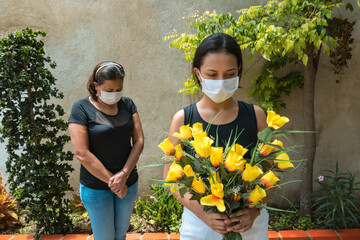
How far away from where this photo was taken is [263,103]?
11.9 ft

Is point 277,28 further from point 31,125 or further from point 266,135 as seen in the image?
point 31,125

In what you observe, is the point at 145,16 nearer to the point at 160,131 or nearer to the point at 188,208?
the point at 160,131

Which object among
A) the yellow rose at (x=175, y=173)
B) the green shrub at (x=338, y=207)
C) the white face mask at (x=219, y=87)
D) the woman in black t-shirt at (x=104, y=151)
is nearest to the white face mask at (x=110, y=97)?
the woman in black t-shirt at (x=104, y=151)

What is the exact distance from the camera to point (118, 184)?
2.31 m

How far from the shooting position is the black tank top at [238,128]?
155cm

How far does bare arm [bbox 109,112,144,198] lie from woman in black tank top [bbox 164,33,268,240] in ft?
3.00

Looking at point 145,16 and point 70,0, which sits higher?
point 70,0

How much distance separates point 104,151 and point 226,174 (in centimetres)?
144

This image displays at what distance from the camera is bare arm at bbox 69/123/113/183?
2.26m

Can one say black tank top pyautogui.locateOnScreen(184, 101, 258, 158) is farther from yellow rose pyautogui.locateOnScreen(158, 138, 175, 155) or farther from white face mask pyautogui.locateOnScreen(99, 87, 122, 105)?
white face mask pyautogui.locateOnScreen(99, 87, 122, 105)

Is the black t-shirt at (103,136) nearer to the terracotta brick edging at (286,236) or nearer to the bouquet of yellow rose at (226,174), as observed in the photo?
the terracotta brick edging at (286,236)

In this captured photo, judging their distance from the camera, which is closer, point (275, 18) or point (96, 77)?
point (96, 77)

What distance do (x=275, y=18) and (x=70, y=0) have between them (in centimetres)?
255

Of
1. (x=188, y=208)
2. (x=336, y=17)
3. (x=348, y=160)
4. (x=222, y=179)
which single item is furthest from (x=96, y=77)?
(x=348, y=160)
